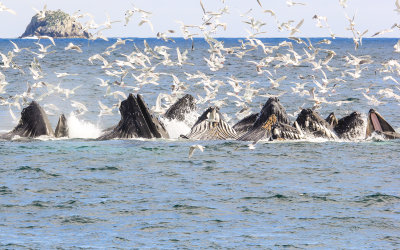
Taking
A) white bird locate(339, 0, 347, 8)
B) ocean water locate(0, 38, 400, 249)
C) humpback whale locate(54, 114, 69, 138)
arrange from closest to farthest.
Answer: ocean water locate(0, 38, 400, 249), white bird locate(339, 0, 347, 8), humpback whale locate(54, 114, 69, 138)

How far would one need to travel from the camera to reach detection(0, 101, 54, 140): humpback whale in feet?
79.6

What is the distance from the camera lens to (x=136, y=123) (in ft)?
79.3

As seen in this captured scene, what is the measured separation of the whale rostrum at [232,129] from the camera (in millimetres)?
23781

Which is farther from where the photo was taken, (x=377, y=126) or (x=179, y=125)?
(x=179, y=125)

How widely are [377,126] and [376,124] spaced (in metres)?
0.07

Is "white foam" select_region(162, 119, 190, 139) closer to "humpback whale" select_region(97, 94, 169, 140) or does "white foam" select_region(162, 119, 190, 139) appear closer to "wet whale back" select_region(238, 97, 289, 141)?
"humpback whale" select_region(97, 94, 169, 140)

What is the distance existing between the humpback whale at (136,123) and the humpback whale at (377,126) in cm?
621

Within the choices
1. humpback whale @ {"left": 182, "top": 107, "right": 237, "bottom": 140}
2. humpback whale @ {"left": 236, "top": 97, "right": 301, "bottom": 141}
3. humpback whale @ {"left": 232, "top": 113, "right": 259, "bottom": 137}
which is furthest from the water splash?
humpback whale @ {"left": 236, "top": 97, "right": 301, "bottom": 141}

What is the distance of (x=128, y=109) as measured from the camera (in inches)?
934

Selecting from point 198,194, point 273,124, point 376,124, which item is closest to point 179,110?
point 273,124

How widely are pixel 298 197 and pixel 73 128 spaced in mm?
13015

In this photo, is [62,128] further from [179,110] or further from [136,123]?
[179,110]

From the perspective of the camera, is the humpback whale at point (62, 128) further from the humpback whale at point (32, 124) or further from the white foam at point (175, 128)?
the white foam at point (175, 128)

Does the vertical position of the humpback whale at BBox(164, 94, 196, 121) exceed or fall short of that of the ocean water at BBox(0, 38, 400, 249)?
it exceeds it
